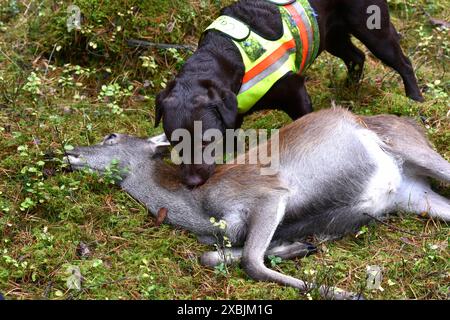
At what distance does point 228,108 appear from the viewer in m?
5.80

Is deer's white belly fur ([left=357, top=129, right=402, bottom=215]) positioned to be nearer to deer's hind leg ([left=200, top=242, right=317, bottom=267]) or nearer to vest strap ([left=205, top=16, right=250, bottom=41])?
deer's hind leg ([left=200, top=242, right=317, bottom=267])

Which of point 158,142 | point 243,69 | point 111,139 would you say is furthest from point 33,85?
point 243,69

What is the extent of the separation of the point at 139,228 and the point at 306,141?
142cm

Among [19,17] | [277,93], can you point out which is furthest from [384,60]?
[19,17]

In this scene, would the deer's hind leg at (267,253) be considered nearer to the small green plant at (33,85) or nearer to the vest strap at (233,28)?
the vest strap at (233,28)

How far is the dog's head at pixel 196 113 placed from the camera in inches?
221

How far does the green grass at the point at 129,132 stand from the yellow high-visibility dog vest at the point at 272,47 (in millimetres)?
840

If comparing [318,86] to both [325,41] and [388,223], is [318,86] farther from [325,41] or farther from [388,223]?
[388,223]

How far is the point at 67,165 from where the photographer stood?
234 inches

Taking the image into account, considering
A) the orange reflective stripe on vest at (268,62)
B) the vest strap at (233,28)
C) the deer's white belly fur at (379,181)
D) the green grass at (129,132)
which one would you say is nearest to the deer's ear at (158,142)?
the green grass at (129,132)

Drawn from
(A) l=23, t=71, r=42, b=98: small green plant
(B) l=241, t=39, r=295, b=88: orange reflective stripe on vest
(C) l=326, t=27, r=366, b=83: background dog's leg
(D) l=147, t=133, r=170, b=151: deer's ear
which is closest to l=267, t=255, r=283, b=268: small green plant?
(D) l=147, t=133, r=170, b=151: deer's ear

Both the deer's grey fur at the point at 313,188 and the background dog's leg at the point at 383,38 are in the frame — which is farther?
the background dog's leg at the point at 383,38

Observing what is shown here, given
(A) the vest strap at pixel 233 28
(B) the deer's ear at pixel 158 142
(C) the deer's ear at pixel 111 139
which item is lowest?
(C) the deer's ear at pixel 111 139
